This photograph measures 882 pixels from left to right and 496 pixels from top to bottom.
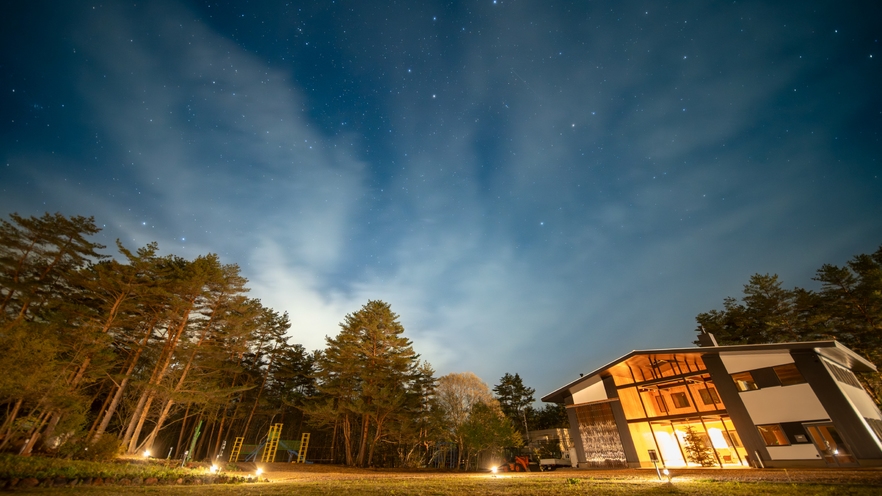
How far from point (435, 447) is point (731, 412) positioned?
2591 centimetres

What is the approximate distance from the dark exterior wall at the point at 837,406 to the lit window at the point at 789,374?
0.23 metres

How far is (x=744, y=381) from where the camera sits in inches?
742

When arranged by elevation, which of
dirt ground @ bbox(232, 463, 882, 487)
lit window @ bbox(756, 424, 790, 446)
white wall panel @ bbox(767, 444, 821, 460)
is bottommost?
dirt ground @ bbox(232, 463, 882, 487)

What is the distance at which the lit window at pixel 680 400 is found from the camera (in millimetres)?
22781

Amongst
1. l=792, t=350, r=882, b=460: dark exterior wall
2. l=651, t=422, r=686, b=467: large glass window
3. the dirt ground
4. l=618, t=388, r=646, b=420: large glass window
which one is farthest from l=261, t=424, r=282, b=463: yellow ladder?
l=792, t=350, r=882, b=460: dark exterior wall

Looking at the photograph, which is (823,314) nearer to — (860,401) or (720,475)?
(860,401)

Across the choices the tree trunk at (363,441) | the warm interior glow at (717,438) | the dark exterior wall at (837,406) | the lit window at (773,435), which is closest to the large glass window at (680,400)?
the warm interior glow at (717,438)

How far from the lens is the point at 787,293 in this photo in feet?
93.4

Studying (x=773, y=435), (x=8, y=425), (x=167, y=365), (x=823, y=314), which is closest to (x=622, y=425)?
(x=773, y=435)

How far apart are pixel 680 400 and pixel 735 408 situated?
4.67 m

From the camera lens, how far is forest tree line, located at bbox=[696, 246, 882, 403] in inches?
934

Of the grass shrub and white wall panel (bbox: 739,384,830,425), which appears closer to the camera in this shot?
the grass shrub

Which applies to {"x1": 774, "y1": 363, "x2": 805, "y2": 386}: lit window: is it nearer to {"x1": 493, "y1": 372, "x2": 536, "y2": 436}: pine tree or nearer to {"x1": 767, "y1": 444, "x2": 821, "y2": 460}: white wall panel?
{"x1": 767, "y1": 444, "x2": 821, "y2": 460}: white wall panel

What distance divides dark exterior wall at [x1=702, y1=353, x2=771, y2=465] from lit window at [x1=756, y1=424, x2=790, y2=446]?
273 millimetres
